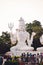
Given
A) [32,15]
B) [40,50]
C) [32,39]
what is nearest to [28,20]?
[32,15]

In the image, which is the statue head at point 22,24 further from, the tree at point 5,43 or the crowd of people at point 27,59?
the crowd of people at point 27,59

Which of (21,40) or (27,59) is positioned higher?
(21,40)

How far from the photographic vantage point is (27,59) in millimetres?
2533

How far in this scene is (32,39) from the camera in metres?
2.58

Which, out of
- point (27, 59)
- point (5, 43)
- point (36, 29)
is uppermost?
point (36, 29)

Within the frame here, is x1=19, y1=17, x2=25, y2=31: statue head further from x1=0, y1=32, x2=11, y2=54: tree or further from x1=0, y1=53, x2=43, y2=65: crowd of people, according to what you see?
x1=0, y1=53, x2=43, y2=65: crowd of people

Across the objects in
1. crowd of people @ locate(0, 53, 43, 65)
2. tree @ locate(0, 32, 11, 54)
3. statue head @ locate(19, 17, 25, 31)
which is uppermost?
statue head @ locate(19, 17, 25, 31)

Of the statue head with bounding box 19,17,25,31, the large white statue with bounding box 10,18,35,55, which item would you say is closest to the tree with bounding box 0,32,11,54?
the large white statue with bounding box 10,18,35,55

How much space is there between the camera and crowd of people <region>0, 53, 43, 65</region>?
2514mm

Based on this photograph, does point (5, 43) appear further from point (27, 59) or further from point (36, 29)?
point (36, 29)

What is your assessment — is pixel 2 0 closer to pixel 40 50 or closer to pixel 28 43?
pixel 28 43

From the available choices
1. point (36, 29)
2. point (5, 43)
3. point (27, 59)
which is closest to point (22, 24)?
point (36, 29)

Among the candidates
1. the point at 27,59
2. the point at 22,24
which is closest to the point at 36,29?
the point at 22,24

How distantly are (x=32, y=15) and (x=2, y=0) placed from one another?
0.50 metres
